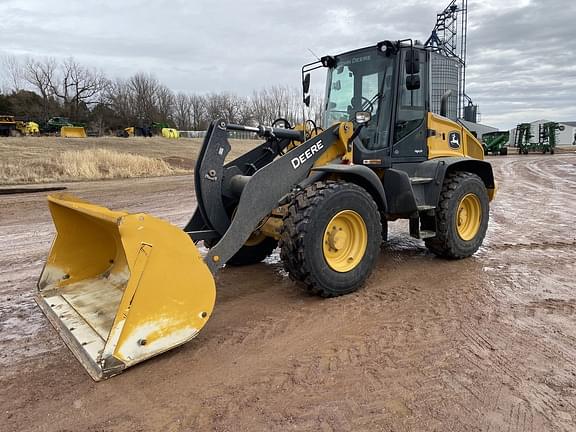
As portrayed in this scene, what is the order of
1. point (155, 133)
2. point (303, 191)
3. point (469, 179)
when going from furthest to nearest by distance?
point (155, 133), point (469, 179), point (303, 191)

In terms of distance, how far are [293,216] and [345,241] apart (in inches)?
28.9

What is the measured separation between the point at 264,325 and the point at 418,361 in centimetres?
129

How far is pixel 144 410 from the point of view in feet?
8.55

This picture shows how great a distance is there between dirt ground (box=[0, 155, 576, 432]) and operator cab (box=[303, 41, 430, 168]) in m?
1.45

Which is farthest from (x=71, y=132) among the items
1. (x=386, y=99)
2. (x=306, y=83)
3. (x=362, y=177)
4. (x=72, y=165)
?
(x=362, y=177)

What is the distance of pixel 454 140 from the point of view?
609 cm

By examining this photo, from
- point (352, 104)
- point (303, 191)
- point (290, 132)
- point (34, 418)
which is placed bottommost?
point (34, 418)

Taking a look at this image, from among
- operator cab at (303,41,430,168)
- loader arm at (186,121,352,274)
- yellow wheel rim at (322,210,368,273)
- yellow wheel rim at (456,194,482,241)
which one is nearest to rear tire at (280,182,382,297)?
yellow wheel rim at (322,210,368,273)

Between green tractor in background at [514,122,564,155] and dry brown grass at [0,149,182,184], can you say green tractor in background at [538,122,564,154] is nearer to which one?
green tractor in background at [514,122,564,155]

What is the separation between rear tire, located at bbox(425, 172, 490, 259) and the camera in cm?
541

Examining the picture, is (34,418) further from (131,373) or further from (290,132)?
(290,132)

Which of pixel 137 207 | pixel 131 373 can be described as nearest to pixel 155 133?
pixel 137 207

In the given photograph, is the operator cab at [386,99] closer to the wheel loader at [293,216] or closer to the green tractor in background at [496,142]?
the wheel loader at [293,216]

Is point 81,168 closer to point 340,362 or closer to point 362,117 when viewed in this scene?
point 362,117
